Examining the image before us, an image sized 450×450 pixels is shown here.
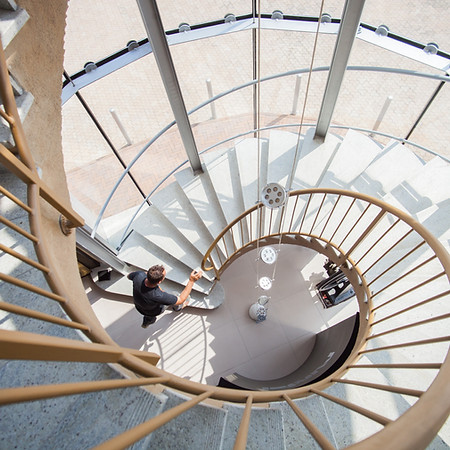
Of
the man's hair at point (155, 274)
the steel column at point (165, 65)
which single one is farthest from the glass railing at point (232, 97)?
the man's hair at point (155, 274)

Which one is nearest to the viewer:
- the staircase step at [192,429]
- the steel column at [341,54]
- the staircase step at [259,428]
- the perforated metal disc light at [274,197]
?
the staircase step at [192,429]

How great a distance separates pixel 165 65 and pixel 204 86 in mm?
1693

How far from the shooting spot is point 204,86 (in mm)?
4590

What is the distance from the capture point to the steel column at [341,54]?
2738 millimetres

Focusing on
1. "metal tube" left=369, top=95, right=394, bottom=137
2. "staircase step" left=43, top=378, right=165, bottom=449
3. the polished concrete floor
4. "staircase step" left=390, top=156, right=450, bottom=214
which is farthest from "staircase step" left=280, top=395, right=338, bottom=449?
"metal tube" left=369, top=95, right=394, bottom=137

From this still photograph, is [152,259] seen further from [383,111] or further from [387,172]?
[383,111]

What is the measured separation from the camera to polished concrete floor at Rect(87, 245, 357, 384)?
4066 millimetres

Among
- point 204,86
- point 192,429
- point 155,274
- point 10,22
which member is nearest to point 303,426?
point 192,429

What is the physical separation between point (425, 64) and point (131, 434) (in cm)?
434

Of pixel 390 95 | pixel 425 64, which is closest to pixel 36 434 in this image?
pixel 425 64

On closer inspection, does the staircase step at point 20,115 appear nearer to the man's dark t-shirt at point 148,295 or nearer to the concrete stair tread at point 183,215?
the man's dark t-shirt at point 148,295

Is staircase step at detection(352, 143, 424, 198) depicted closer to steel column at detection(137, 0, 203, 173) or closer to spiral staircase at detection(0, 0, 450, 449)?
spiral staircase at detection(0, 0, 450, 449)

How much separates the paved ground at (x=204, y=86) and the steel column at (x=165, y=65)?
2.61 ft

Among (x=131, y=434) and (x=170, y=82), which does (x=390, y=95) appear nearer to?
(x=170, y=82)
